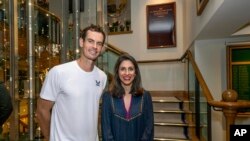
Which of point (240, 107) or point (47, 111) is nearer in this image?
point (47, 111)

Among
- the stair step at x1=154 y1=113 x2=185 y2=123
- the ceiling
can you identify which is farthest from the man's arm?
the stair step at x1=154 y1=113 x2=185 y2=123

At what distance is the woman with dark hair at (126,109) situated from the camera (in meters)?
2.06

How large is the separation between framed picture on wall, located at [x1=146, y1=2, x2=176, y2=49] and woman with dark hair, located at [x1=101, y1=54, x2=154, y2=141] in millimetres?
4879

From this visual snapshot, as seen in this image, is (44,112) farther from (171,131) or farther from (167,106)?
(167,106)

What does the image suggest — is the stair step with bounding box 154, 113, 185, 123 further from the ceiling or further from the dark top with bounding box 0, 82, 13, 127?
the dark top with bounding box 0, 82, 13, 127

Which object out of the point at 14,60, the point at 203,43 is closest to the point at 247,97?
the point at 203,43

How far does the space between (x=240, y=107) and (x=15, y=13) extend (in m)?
2.59

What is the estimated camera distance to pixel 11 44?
303cm

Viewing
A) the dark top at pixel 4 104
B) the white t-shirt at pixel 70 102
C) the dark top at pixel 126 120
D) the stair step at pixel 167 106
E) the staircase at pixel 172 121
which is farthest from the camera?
the stair step at pixel 167 106

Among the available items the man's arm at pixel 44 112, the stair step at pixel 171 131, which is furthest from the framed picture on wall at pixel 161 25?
the man's arm at pixel 44 112

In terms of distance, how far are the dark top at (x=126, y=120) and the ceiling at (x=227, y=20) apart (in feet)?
4.55

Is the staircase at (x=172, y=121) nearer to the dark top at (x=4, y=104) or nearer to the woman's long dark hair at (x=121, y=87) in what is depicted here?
the woman's long dark hair at (x=121, y=87)

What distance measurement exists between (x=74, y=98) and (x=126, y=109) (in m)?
0.50

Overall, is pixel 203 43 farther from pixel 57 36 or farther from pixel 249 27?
pixel 57 36
